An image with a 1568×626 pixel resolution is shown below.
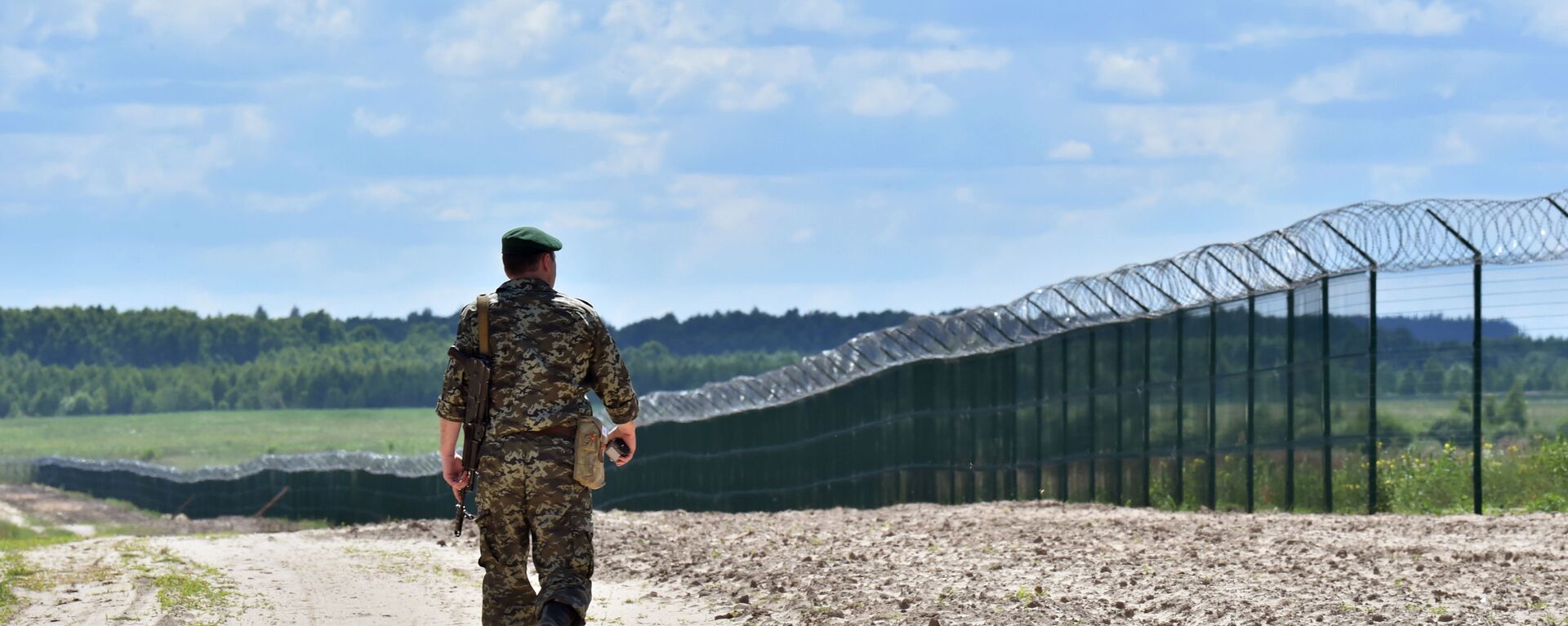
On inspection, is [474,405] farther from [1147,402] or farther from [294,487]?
[294,487]

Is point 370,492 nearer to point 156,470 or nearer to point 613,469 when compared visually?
point 613,469

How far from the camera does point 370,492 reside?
47.0 meters

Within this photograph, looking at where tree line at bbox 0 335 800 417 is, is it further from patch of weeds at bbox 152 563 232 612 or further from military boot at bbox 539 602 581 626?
military boot at bbox 539 602 581 626

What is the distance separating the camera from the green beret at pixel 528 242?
25.4 feet

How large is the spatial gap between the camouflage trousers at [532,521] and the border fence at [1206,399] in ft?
27.4

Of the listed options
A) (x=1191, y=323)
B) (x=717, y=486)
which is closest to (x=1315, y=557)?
(x=1191, y=323)

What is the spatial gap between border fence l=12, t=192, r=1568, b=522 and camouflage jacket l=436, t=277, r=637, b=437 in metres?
8.21

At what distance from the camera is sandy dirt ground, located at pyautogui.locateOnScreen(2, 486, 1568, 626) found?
30.8 feet

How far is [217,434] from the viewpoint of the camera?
161 m

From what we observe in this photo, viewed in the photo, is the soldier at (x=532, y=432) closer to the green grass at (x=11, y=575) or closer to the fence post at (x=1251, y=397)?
the green grass at (x=11, y=575)

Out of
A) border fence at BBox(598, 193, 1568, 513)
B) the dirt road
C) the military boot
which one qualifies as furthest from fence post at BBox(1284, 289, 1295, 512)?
the military boot

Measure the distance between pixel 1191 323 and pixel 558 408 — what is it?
33.7ft

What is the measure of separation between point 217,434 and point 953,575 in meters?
156

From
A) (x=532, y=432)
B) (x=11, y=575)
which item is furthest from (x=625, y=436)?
(x=11, y=575)
